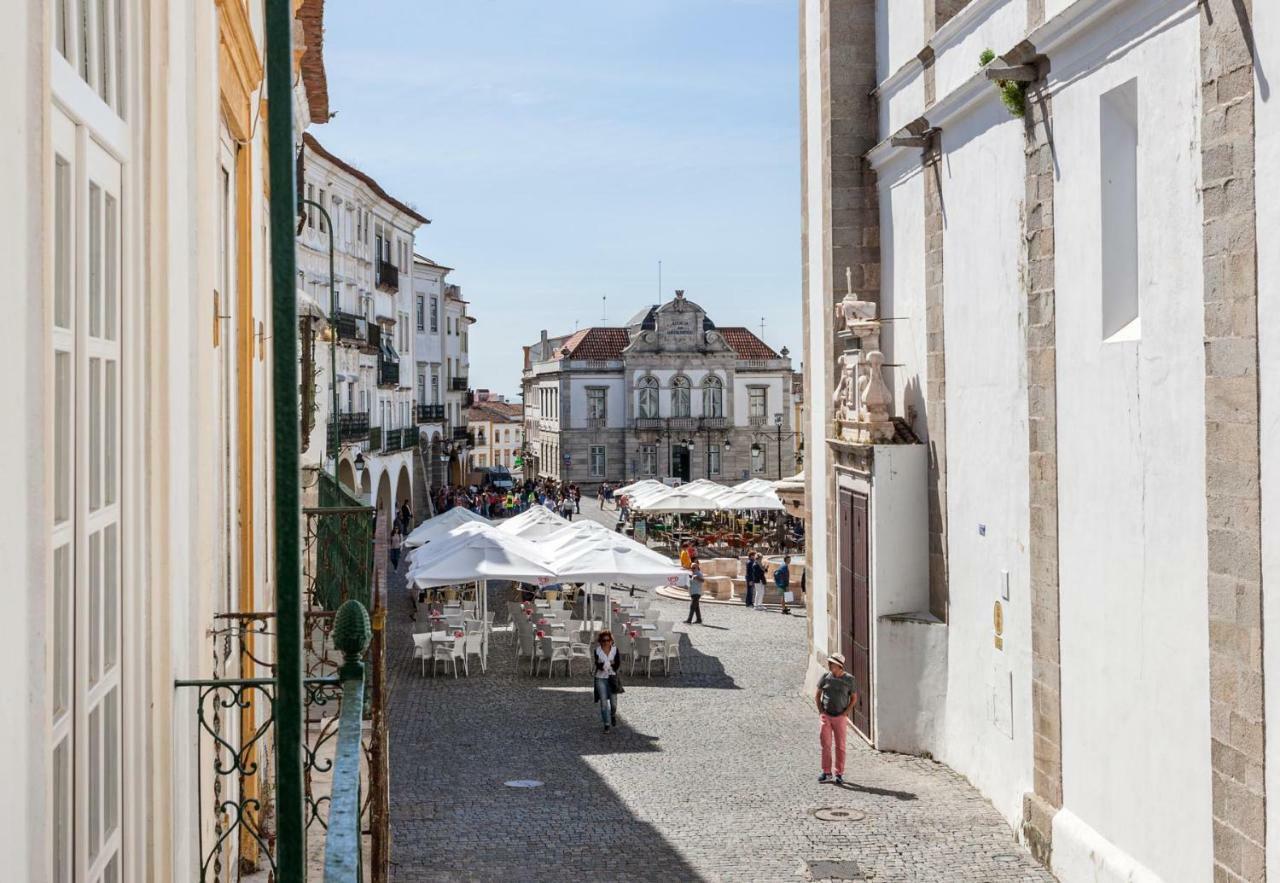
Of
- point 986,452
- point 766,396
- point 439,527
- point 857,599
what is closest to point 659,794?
point 857,599

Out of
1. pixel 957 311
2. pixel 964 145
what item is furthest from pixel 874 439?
pixel 964 145

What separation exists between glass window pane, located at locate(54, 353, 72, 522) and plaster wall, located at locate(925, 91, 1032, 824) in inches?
406

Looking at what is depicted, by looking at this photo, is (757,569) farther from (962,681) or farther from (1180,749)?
(1180,749)

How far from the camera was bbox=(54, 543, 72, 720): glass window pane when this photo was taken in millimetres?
3928

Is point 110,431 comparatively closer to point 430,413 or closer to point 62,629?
point 62,629

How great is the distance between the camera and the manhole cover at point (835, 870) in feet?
37.4

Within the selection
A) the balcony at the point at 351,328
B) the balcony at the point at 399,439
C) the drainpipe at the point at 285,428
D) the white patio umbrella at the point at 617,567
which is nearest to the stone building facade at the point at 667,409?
the balcony at the point at 399,439

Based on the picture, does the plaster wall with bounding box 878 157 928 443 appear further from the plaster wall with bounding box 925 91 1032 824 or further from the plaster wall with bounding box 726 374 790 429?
the plaster wall with bounding box 726 374 790 429

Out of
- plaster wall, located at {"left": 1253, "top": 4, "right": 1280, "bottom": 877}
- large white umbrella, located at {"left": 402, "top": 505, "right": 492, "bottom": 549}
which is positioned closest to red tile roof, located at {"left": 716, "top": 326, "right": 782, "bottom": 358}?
large white umbrella, located at {"left": 402, "top": 505, "right": 492, "bottom": 549}

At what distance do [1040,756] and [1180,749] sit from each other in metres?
2.68

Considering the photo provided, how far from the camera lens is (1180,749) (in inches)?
392

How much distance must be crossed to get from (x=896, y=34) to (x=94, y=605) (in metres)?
14.9

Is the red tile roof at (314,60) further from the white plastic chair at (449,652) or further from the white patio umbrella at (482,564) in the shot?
the white plastic chair at (449,652)

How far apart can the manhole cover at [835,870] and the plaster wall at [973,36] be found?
23.3ft
